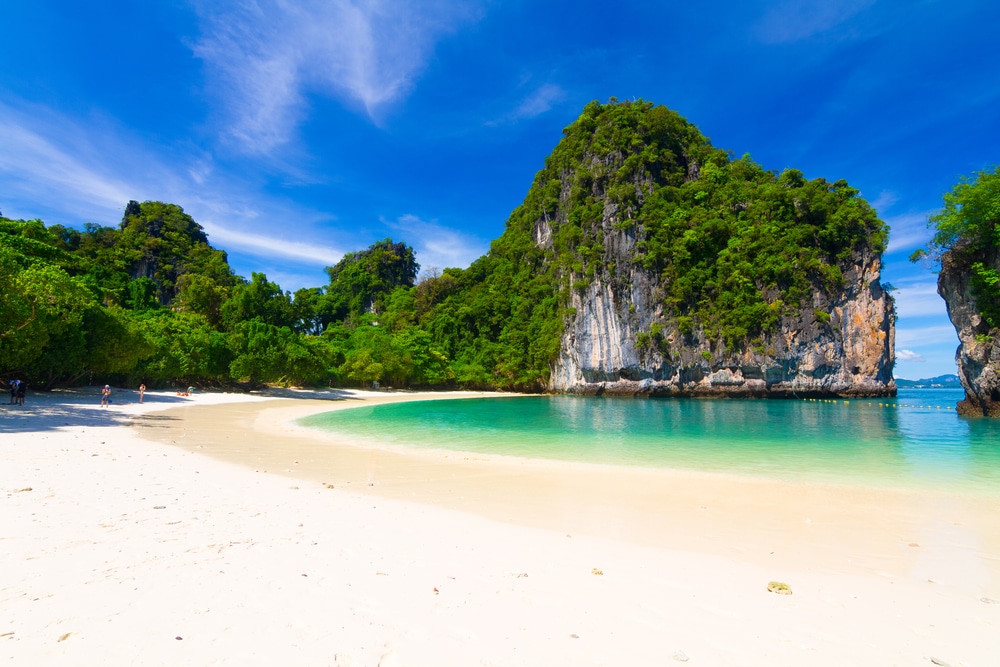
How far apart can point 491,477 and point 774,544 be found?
4.76 metres

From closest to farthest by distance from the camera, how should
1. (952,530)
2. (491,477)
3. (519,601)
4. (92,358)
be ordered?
(519,601)
(952,530)
(491,477)
(92,358)

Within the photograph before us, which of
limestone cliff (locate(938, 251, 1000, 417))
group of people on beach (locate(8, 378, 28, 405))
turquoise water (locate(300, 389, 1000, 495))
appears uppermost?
limestone cliff (locate(938, 251, 1000, 417))

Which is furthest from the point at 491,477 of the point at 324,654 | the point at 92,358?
the point at 92,358

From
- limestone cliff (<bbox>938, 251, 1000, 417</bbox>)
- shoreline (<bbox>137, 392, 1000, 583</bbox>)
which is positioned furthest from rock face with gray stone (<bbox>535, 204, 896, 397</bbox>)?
shoreline (<bbox>137, 392, 1000, 583</bbox>)

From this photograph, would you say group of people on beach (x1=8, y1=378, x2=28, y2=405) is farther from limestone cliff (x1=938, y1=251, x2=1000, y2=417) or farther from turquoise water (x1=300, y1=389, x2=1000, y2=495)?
limestone cliff (x1=938, y1=251, x2=1000, y2=417)

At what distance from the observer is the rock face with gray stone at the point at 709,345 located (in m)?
41.9

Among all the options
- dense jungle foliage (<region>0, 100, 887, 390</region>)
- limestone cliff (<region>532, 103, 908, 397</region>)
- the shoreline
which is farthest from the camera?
limestone cliff (<region>532, 103, 908, 397</region>)

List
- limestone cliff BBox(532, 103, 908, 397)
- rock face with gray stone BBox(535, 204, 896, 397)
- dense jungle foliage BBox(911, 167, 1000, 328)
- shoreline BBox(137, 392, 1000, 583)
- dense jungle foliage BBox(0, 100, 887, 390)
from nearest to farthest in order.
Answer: shoreline BBox(137, 392, 1000, 583)
dense jungle foliage BBox(911, 167, 1000, 328)
dense jungle foliage BBox(0, 100, 887, 390)
rock face with gray stone BBox(535, 204, 896, 397)
limestone cliff BBox(532, 103, 908, 397)

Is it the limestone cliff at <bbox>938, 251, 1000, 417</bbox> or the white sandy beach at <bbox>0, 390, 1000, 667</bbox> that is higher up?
the limestone cliff at <bbox>938, 251, 1000, 417</bbox>

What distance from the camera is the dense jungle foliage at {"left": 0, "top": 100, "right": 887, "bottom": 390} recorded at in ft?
119

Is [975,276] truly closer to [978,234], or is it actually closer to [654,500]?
[978,234]

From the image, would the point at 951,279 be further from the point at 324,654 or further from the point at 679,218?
the point at 324,654

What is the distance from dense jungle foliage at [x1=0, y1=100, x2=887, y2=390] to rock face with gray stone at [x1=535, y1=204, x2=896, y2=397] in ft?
3.48

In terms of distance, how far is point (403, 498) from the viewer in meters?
6.64
